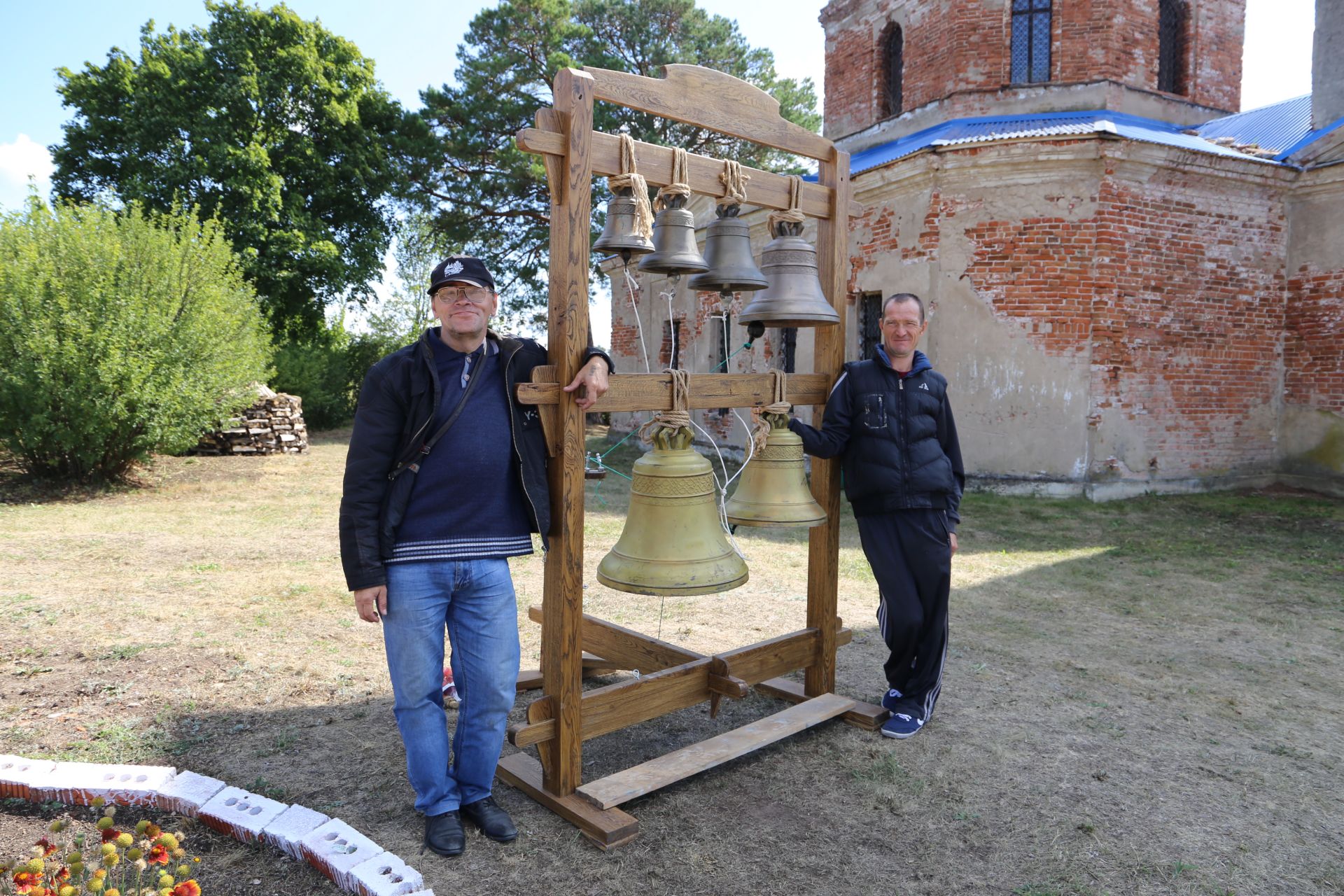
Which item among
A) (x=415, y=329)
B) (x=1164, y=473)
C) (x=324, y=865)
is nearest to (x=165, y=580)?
(x=324, y=865)

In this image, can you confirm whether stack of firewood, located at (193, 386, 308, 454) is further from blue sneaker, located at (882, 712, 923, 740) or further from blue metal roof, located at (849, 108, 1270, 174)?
blue sneaker, located at (882, 712, 923, 740)

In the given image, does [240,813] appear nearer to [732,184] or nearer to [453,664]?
[453,664]

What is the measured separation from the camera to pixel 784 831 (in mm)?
3051

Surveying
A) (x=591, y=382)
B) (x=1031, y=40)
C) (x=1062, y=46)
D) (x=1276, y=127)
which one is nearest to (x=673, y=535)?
(x=591, y=382)

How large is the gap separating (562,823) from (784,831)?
2.63ft

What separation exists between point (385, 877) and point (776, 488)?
6.66 ft

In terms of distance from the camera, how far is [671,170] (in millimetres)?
3332

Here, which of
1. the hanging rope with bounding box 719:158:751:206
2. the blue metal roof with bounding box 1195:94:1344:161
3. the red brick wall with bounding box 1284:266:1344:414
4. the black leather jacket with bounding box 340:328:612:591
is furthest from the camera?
the blue metal roof with bounding box 1195:94:1344:161

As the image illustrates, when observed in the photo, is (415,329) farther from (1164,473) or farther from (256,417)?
(1164,473)

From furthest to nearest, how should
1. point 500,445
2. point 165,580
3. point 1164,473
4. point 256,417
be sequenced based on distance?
point 256,417 < point 1164,473 < point 165,580 < point 500,445

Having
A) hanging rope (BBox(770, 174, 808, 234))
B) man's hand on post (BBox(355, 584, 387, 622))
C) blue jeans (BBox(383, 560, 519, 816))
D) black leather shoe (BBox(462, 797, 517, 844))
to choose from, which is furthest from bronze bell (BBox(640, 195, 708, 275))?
black leather shoe (BBox(462, 797, 517, 844))

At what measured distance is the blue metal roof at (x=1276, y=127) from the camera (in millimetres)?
11281

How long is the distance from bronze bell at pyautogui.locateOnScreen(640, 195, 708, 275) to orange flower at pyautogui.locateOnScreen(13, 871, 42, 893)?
2529 millimetres

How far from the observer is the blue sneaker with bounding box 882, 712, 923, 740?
382 centimetres
